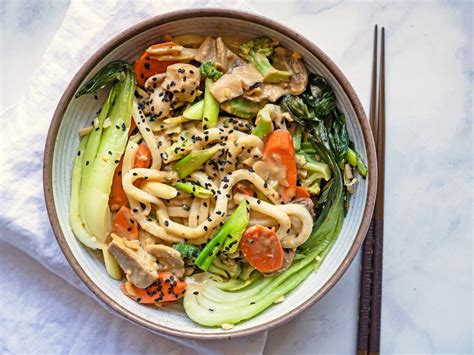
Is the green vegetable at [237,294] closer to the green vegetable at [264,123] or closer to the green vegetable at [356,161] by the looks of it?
the green vegetable at [356,161]

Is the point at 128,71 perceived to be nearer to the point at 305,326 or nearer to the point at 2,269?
the point at 2,269

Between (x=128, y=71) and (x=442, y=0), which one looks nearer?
(x=128, y=71)

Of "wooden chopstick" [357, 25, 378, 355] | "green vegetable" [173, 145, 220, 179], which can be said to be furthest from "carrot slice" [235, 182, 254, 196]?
"wooden chopstick" [357, 25, 378, 355]

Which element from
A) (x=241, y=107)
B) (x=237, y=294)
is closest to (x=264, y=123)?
(x=241, y=107)

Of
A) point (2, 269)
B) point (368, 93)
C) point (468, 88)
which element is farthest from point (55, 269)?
point (468, 88)

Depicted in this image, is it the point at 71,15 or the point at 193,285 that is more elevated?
the point at 71,15

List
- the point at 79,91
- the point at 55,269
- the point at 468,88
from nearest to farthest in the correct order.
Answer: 1. the point at 79,91
2. the point at 55,269
3. the point at 468,88

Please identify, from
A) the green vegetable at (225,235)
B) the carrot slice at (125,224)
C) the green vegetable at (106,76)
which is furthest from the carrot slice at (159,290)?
the green vegetable at (106,76)
